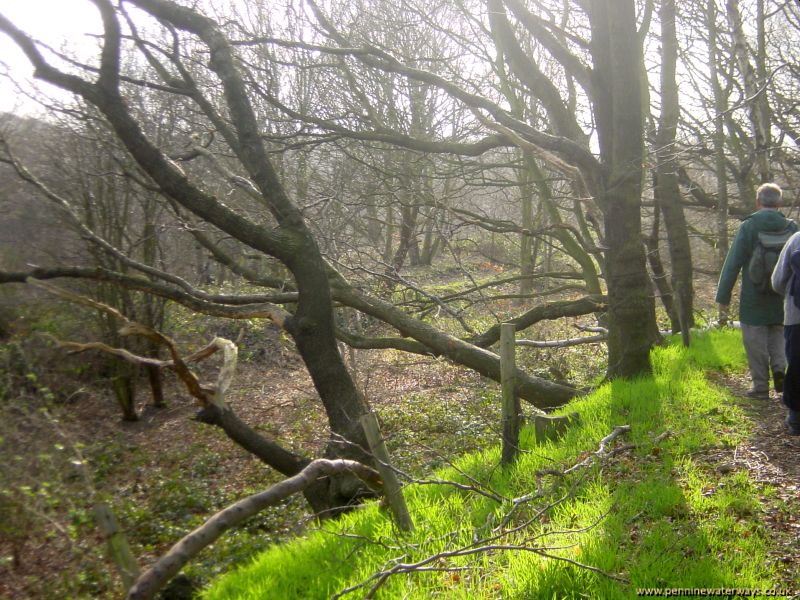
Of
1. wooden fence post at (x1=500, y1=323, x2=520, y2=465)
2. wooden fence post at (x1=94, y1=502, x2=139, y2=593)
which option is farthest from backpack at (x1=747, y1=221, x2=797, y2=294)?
wooden fence post at (x1=94, y1=502, x2=139, y2=593)

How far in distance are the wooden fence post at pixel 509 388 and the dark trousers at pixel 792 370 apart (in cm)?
219

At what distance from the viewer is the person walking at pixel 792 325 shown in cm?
524

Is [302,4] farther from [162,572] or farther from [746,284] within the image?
[162,572]

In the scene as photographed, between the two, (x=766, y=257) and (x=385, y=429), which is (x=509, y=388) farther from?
(x=385, y=429)

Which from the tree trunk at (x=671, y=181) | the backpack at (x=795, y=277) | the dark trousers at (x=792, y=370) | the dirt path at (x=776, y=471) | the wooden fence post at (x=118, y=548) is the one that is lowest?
the dirt path at (x=776, y=471)

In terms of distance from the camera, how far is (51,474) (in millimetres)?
7621

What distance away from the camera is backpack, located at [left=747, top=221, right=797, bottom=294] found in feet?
20.8

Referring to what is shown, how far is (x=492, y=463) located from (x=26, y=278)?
5330 millimetres

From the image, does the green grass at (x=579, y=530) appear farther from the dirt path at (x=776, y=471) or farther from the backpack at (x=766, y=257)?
the backpack at (x=766, y=257)

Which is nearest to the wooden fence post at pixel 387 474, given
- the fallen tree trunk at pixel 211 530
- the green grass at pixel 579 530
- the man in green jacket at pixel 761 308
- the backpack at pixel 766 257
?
the green grass at pixel 579 530

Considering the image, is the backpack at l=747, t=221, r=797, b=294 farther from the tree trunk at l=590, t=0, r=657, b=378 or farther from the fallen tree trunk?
the fallen tree trunk

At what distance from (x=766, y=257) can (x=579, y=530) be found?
4.11 metres

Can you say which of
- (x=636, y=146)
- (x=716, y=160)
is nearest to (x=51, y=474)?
(x=636, y=146)

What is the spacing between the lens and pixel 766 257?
6359 millimetres
